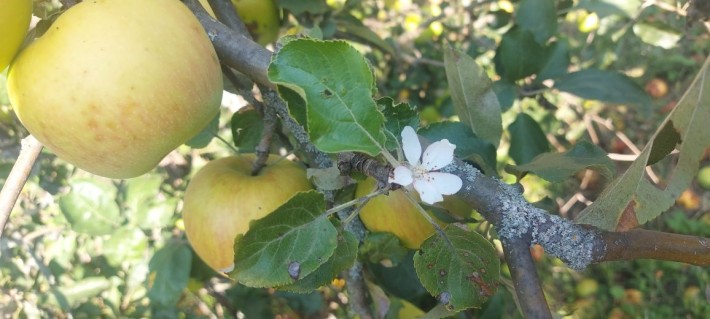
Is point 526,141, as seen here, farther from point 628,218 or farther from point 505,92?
point 628,218

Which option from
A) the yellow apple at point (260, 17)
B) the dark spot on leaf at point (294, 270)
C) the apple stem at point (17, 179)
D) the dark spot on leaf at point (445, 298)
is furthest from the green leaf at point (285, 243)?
the yellow apple at point (260, 17)

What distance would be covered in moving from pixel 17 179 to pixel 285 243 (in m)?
0.24

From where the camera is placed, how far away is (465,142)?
67cm

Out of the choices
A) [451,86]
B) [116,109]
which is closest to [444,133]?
[451,86]

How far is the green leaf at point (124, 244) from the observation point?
95 centimetres

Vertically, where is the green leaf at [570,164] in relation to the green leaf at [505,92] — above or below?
above

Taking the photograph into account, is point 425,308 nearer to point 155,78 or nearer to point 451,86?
point 451,86

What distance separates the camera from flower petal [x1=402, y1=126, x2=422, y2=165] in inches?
18.6

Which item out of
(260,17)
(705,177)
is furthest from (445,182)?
(705,177)

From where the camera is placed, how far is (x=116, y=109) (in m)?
0.49

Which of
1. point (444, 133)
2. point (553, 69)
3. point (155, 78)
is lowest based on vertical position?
point (553, 69)

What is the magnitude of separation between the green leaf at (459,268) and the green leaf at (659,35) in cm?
74

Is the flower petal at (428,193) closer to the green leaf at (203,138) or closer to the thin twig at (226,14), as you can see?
the thin twig at (226,14)

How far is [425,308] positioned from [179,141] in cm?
46
